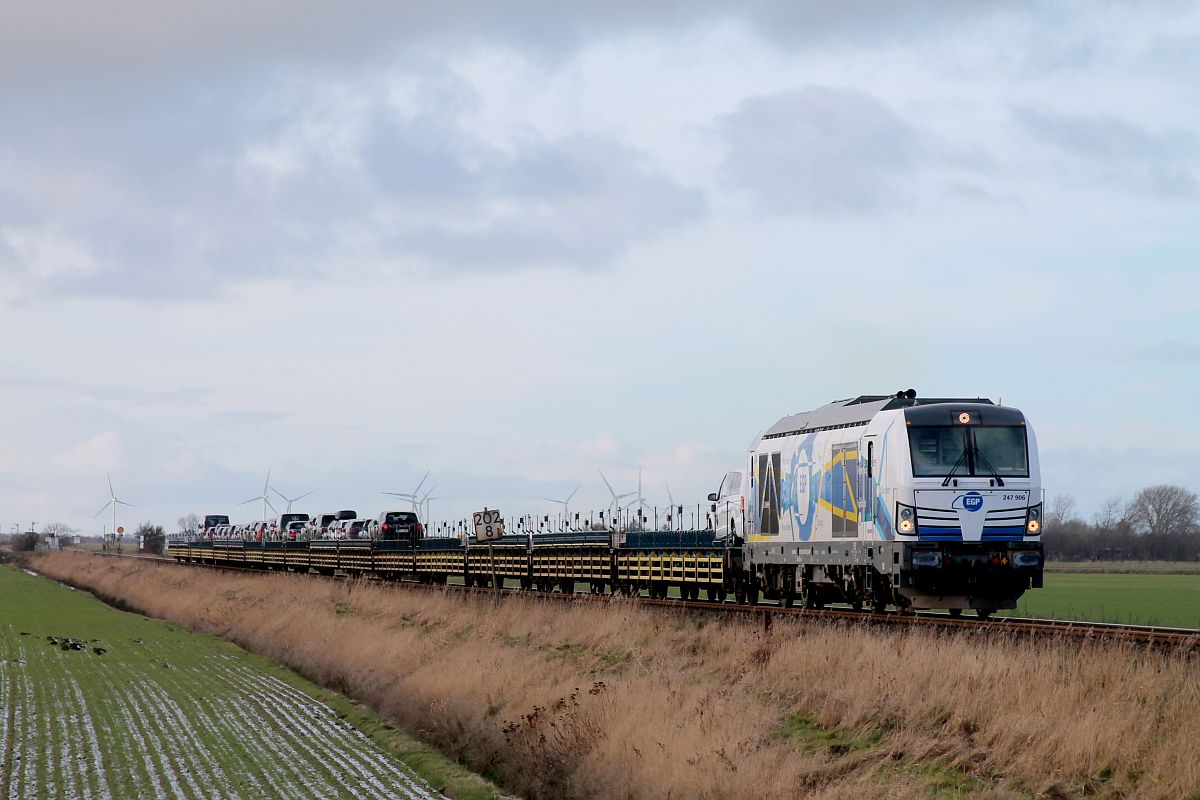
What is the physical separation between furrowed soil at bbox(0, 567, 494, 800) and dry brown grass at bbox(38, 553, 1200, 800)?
1644 mm

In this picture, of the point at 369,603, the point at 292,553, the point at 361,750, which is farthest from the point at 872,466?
the point at 292,553

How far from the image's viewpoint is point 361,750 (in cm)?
2258

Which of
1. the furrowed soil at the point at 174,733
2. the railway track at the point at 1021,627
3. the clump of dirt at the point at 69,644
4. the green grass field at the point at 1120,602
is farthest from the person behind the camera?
the green grass field at the point at 1120,602

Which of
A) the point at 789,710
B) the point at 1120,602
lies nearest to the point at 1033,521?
the point at 789,710

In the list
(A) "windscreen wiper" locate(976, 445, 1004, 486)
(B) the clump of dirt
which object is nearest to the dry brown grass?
(A) "windscreen wiper" locate(976, 445, 1004, 486)

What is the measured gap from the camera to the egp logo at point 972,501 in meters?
27.4

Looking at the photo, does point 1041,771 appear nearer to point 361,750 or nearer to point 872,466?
point 361,750

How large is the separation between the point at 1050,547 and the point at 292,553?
335ft

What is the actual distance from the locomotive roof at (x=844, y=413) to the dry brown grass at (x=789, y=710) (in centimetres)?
567

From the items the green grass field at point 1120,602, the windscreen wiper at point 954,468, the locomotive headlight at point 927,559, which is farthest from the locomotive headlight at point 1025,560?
the green grass field at point 1120,602

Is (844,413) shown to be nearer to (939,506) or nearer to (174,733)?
(939,506)

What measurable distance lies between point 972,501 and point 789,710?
9.47 m

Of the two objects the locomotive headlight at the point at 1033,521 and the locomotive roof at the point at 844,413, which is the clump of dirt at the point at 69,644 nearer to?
the locomotive roof at the point at 844,413

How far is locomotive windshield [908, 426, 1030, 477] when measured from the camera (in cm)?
2759
